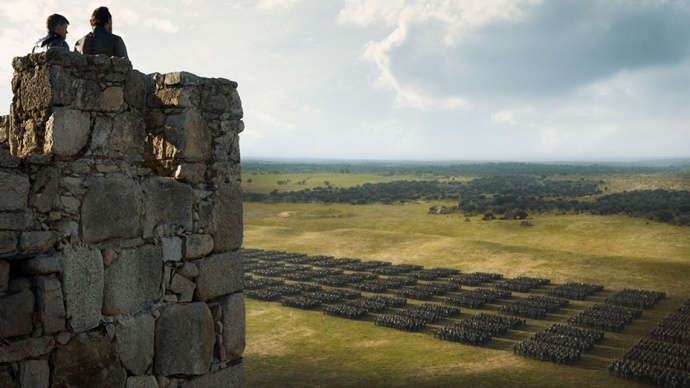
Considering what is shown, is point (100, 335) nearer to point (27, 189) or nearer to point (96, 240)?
point (96, 240)

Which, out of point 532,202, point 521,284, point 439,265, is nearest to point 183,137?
point 521,284

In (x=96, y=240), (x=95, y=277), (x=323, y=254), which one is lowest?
(x=323, y=254)

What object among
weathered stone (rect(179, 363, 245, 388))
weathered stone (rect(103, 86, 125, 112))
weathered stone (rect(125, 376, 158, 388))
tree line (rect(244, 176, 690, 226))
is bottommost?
tree line (rect(244, 176, 690, 226))

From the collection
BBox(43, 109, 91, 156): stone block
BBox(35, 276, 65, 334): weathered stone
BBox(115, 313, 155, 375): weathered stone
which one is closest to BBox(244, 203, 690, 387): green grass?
BBox(115, 313, 155, 375): weathered stone

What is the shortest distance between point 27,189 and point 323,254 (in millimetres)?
58882

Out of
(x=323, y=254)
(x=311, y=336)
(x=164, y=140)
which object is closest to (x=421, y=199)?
(x=323, y=254)

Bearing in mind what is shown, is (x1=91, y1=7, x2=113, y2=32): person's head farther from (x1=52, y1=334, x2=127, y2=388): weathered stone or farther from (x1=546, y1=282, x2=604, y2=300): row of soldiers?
(x1=546, y1=282, x2=604, y2=300): row of soldiers

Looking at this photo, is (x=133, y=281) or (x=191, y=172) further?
(x=191, y=172)

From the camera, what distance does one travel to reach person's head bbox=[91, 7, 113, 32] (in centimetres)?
604

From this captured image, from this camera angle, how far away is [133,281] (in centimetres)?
556

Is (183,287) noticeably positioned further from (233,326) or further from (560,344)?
(560,344)

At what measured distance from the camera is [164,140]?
6.06 metres

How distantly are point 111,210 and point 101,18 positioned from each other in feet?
7.20

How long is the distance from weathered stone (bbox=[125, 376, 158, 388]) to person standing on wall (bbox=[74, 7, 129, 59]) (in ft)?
10.8
